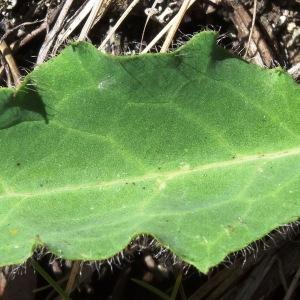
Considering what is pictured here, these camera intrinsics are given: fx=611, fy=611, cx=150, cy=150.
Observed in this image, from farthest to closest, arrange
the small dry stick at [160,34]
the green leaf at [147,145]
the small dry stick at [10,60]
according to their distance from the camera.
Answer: the small dry stick at [10,60] < the small dry stick at [160,34] < the green leaf at [147,145]

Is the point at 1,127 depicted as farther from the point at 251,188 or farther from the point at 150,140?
the point at 251,188

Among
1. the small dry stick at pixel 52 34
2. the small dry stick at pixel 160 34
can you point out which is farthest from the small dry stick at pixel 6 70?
the small dry stick at pixel 160 34

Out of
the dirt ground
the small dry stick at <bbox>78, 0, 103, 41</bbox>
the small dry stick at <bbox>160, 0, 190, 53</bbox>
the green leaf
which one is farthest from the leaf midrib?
the small dry stick at <bbox>78, 0, 103, 41</bbox>

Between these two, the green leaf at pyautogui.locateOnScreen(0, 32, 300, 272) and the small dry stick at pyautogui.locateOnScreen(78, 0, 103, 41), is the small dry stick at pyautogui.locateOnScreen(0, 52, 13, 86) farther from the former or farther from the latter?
the green leaf at pyautogui.locateOnScreen(0, 32, 300, 272)

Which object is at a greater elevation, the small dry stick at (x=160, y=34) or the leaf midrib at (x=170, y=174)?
the small dry stick at (x=160, y=34)

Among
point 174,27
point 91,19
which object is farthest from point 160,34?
point 91,19

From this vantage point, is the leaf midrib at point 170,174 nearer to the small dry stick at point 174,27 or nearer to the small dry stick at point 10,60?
the small dry stick at point 174,27
